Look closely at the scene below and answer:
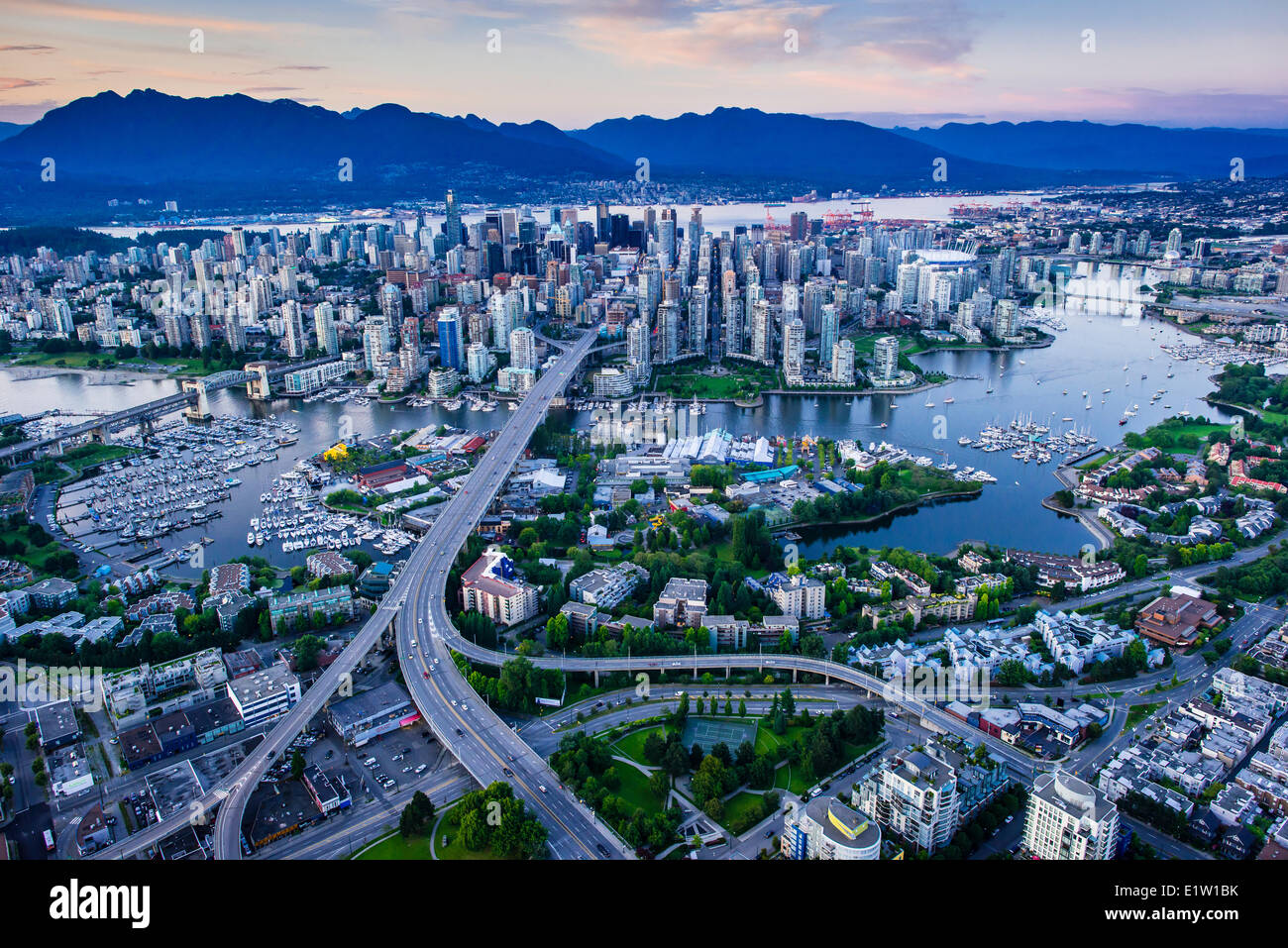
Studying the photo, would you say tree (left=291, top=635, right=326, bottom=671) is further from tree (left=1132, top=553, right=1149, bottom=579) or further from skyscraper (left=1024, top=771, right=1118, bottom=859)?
tree (left=1132, top=553, right=1149, bottom=579)

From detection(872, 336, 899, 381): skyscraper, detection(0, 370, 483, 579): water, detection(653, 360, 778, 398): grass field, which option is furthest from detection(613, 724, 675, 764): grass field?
detection(872, 336, 899, 381): skyscraper

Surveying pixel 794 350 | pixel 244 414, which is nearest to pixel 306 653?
pixel 244 414

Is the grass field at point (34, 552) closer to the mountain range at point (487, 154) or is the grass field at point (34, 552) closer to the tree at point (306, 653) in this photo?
the tree at point (306, 653)

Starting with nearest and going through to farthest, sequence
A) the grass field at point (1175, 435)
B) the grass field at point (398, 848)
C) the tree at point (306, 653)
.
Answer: the grass field at point (398, 848), the tree at point (306, 653), the grass field at point (1175, 435)

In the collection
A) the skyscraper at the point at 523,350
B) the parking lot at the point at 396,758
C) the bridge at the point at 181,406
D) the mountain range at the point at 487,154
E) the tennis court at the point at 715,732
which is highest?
the mountain range at the point at 487,154

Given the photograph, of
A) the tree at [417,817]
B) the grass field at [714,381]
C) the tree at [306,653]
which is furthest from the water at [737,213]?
the tree at [417,817]

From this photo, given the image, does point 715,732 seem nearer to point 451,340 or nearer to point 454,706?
point 454,706
